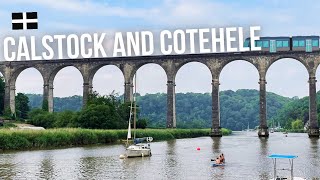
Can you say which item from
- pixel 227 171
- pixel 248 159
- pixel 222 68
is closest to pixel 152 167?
pixel 227 171

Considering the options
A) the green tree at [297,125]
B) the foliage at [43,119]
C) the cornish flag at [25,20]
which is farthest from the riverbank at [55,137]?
the green tree at [297,125]

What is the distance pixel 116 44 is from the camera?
3108 inches

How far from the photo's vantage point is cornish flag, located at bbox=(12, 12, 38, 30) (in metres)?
14.0

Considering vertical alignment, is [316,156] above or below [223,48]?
below

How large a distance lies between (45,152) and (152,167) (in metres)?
15.1

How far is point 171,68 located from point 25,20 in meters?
72.0

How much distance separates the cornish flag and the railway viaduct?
71.1 meters

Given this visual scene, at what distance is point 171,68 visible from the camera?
85.9m

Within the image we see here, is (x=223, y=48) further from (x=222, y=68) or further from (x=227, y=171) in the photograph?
(x=227, y=171)

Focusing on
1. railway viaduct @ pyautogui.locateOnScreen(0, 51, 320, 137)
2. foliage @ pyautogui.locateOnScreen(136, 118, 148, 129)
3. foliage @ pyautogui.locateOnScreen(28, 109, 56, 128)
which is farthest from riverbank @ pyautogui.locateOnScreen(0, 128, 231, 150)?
foliage @ pyautogui.locateOnScreen(28, 109, 56, 128)

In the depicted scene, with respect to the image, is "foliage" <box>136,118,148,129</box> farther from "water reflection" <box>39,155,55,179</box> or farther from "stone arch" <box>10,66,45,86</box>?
"water reflection" <box>39,155,55,179</box>

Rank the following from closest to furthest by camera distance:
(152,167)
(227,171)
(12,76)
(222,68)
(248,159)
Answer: (227,171) → (152,167) → (248,159) → (222,68) → (12,76)

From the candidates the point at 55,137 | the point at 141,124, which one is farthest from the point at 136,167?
the point at 141,124

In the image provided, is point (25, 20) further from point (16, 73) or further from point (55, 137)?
point (16, 73)
